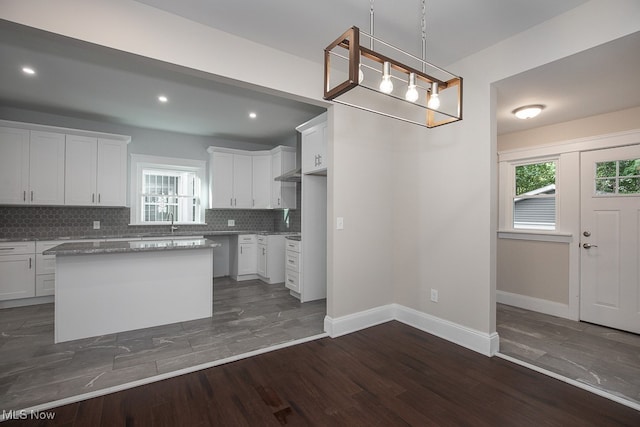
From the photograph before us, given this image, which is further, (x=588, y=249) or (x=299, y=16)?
(x=588, y=249)

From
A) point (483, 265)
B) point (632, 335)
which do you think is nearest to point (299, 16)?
point (483, 265)

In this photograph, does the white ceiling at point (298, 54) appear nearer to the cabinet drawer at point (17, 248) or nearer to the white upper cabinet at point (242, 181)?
the white upper cabinet at point (242, 181)

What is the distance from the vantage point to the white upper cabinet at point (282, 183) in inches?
Result: 225

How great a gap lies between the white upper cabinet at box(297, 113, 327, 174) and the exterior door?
319 cm

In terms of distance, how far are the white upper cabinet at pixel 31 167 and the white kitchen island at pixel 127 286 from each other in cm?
184

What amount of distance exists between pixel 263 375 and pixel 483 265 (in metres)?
2.17

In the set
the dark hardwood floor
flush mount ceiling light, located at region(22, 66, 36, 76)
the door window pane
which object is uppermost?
flush mount ceiling light, located at region(22, 66, 36, 76)

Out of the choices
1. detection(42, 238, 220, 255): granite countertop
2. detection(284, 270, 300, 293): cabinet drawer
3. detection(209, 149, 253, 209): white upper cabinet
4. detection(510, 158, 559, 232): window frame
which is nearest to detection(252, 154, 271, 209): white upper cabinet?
detection(209, 149, 253, 209): white upper cabinet

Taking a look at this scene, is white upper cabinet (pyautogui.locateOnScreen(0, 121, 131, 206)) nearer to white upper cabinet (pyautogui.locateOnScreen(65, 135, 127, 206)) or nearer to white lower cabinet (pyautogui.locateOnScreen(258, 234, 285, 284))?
white upper cabinet (pyautogui.locateOnScreen(65, 135, 127, 206))

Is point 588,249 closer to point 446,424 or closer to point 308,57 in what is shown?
point 446,424

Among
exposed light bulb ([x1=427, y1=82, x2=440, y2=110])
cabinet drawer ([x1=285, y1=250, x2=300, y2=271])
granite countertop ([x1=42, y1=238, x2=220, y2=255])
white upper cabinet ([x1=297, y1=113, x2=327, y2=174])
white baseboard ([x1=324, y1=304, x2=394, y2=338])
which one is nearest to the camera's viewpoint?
exposed light bulb ([x1=427, y1=82, x2=440, y2=110])

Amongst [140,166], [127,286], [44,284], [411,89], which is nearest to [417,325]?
[411,89]

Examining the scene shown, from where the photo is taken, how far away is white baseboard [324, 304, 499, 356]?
272 cm

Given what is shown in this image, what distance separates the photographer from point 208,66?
2428mm
